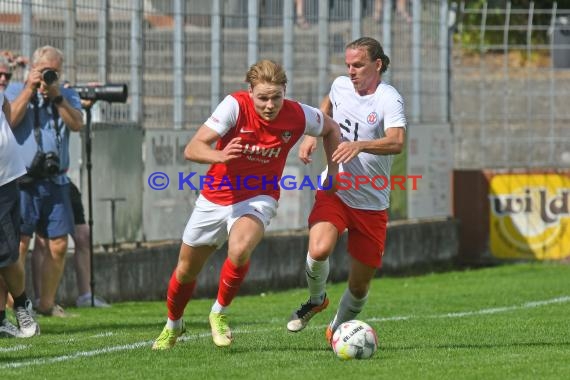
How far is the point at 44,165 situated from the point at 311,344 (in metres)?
3.83

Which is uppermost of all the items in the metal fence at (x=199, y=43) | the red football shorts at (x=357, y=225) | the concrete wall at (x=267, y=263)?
the metal fence at (x=199, y=43)

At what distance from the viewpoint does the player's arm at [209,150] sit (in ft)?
30.5

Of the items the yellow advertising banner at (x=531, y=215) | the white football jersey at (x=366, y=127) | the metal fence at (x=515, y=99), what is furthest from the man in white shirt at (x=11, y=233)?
the metal fence at (x=515, y=99)

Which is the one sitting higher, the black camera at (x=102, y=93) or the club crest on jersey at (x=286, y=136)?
the black camera at (x=102, y=93)

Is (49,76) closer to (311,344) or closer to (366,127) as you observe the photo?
(366,127)

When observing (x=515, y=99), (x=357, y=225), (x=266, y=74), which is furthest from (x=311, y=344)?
(x=515, y=99)

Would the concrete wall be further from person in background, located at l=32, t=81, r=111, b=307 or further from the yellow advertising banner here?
the yellow advertising banner

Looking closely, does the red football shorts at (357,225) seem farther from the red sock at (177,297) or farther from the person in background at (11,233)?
the person in background at (11,233)

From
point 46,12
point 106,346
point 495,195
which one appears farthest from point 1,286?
point 495,195

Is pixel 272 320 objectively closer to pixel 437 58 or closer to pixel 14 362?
pixel 14 362

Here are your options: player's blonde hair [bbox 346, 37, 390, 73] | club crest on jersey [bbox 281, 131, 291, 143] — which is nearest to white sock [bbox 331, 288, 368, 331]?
club crest on jersey [bbox 281, 131, 291, 143]

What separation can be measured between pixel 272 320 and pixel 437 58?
29.8 feet

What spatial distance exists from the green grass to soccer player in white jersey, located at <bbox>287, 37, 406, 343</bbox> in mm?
460

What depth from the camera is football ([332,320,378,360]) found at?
31.0ft
